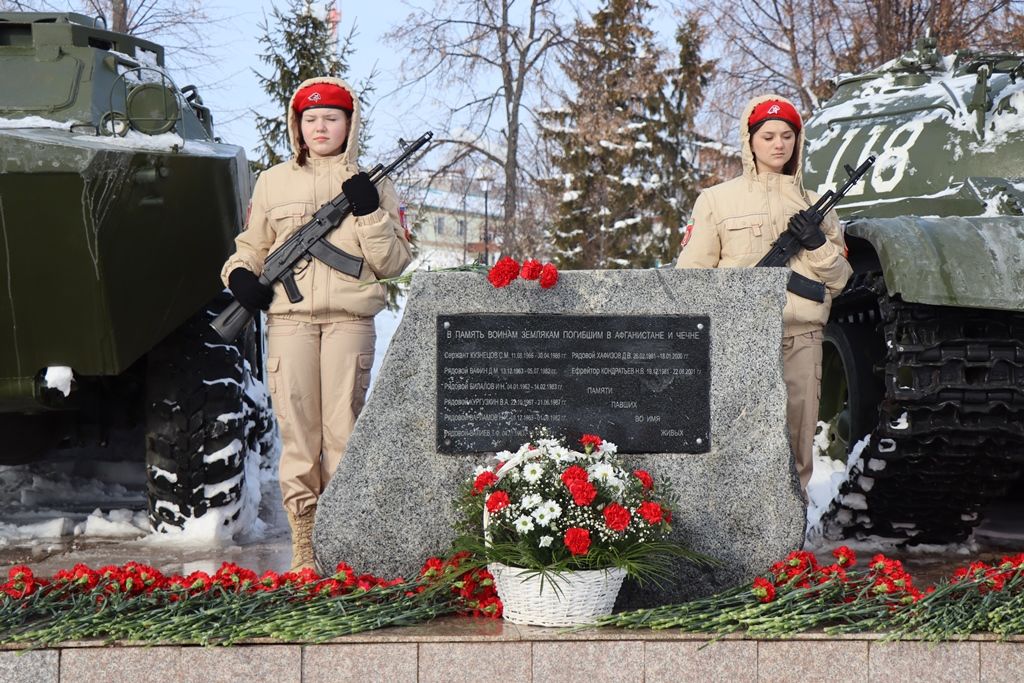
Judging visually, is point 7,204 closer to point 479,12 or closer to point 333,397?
point 333,397

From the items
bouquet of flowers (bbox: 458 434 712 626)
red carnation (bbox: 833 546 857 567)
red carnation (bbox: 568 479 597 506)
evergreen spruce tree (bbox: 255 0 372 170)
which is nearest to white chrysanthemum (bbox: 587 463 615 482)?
bouquet of flowers (bbox: 458 434 712 626)

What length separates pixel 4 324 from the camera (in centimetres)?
555

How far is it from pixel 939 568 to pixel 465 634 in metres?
2.77

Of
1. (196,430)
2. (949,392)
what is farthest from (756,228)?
(196,430)

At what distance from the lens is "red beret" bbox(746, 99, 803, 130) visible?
16.9 ft

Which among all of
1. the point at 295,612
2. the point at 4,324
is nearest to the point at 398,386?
the point at 295,612

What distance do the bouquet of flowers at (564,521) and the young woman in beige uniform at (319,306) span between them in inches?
34.5

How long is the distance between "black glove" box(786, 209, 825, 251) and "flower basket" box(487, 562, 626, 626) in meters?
1.69

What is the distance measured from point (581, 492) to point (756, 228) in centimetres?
167

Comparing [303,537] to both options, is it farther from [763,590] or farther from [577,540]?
[763,590]

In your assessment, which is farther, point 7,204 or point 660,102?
point 660,102

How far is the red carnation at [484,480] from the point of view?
4.27m

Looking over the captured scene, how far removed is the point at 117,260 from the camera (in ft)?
18.1

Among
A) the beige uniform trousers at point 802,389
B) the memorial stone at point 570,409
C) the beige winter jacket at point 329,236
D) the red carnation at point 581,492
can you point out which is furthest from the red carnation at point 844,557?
the beige winter jacket at point 329,236
